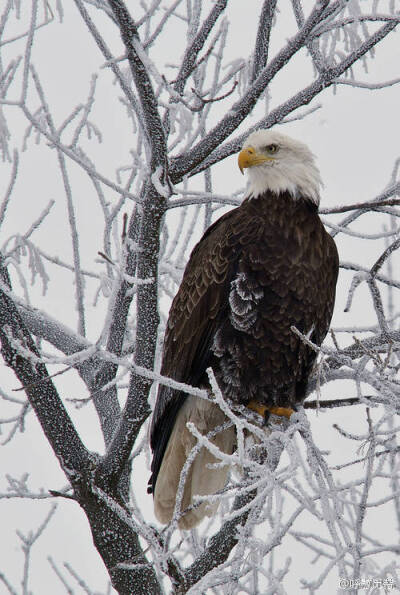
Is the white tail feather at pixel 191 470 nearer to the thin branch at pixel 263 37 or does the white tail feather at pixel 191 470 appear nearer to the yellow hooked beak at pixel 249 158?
the yellow hooked beak at pixel 249 158

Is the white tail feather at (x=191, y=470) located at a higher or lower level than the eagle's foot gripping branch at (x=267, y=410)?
lower

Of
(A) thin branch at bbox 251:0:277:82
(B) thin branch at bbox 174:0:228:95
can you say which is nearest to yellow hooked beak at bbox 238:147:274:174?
(A) thin branch at bbox 251:0:277:82

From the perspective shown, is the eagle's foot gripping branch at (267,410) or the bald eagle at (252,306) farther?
the eagle's foot gripping branch at (267,410)

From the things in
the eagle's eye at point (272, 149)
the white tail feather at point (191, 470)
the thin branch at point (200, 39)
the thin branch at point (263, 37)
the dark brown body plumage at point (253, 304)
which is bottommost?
the white tail feather at point (191, 470)

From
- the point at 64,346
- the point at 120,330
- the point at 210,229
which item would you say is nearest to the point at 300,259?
the point at 210,229

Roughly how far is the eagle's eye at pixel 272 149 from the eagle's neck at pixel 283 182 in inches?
3.2

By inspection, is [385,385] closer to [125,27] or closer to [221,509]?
[125,27]

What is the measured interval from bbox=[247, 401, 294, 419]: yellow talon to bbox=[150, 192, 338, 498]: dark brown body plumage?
42 millimetres

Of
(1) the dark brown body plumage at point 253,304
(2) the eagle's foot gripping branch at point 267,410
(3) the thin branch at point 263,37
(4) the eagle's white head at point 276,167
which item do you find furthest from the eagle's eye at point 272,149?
(2) the eagle's foot gripping branch at point 267,410

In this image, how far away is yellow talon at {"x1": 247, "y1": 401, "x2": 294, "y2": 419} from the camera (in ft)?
14.8

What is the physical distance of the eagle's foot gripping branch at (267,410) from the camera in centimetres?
450

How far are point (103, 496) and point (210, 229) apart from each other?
5.19 ft

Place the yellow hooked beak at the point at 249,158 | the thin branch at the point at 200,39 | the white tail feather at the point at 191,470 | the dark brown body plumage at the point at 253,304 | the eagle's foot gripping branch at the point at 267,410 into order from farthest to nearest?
the white tail feather at the point at 191,470 → the yellow hooked beak at the point at 249,158 → the eagle's foot gripping branch at the point at 267,410 → the dark brown body plumage at the point at 253,304 → the thin branch at the point at 200,39

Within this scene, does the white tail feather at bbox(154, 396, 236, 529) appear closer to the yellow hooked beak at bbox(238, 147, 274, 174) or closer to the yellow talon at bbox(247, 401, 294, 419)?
the yellow talon at bbox(247, 401, 294, 419)
